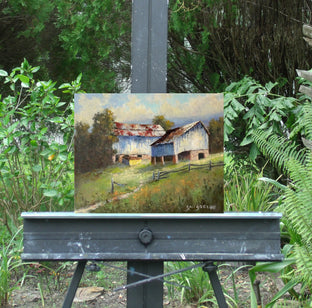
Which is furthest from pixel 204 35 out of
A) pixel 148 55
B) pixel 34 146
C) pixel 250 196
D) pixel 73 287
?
pixel 73 287

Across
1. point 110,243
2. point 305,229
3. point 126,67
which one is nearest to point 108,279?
point 110,243

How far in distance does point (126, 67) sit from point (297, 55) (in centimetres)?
185

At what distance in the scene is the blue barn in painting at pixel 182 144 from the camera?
2387mm

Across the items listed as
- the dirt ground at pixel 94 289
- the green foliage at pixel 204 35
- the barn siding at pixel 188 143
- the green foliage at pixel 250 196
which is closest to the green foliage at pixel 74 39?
the green foliage at pixel 204 35

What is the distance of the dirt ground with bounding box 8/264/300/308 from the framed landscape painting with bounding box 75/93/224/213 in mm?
1095

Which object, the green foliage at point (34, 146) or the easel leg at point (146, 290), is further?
the green foliage at point (34, 146)

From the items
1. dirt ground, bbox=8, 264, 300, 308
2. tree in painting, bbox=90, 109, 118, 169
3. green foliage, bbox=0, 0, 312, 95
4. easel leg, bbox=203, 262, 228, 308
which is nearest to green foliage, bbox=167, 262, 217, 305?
dirt ground, bbox=8, 264, 300, 308

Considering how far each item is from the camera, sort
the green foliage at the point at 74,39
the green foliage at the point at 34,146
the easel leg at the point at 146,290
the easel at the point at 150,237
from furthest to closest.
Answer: the green foliage at the point at 74,39 → the green foliage at the point at 34,146 → the easel leg at the point at 146,290 → the easel at the point at 150,237

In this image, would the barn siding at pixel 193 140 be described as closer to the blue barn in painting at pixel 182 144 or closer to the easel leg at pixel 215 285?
the blue barn in painting at pixel 182 144

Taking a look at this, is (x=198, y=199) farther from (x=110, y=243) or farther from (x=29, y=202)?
(x=29, y=202)

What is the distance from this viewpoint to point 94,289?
3.54 meters

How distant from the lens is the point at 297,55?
15.1 feet

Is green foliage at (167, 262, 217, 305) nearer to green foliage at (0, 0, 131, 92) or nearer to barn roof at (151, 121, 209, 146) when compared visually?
barn roof at (151, 121, 209, 146)

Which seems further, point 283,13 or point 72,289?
point 283,13
